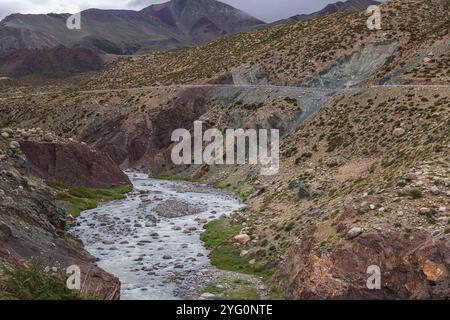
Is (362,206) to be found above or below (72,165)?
above

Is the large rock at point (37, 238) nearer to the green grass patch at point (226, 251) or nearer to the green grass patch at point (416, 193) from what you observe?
the green grass patch at point (226, 251)

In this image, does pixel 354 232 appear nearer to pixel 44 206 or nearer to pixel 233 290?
pixel 233 290

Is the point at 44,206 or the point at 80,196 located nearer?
the point at 44,206

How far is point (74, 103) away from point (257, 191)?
2491 inches

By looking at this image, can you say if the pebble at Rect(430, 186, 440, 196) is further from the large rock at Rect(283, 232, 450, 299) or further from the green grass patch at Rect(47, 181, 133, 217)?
the green grass patch at Rect(47, 181, 133, 217)

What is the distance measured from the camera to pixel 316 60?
261 ft

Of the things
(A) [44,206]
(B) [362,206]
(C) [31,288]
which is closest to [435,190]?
(B) [362,206]

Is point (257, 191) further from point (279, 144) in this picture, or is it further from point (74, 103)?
point (74, 103)

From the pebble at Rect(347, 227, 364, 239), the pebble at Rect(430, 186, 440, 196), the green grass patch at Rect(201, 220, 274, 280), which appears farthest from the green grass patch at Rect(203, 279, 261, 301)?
the pebble at Rect(430, 186, 440, 196)

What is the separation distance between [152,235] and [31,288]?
20362 mm

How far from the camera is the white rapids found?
91.2 ft

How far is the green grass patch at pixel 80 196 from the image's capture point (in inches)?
1786

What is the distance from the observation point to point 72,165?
55.4 metres

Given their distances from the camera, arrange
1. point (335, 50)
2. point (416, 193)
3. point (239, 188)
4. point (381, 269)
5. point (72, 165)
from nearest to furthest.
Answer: point (381, 269)
point (416, 193)
point (72, 165)
point (239, 188)
point (335, 50)
